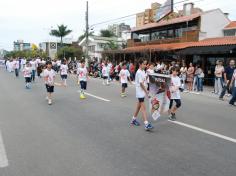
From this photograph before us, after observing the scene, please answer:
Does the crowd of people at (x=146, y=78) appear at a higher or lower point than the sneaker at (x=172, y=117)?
higher

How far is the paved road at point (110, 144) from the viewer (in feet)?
17.2

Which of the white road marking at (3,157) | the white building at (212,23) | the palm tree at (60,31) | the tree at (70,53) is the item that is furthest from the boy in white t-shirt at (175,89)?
the palm tree at (60,31)

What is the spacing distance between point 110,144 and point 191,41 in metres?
23.2

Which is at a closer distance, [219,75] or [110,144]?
[110,144]

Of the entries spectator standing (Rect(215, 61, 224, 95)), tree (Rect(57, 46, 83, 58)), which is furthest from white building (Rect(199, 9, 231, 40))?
tree (Rect(57, 46, 83, 58))

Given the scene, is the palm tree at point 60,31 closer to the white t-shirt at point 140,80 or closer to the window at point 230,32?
the window at point 230,32

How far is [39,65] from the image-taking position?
89.7 ft

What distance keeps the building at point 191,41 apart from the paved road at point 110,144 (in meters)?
12.6

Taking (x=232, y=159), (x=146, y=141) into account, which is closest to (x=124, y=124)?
(x=146, y=141)

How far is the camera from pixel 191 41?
28219mm

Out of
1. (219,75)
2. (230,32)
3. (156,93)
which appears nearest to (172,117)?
(156,93)

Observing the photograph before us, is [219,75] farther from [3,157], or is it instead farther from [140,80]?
[3,157]

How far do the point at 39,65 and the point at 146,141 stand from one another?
21980mm

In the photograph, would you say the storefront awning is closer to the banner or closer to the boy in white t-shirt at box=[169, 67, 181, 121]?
the boy in white t-shirt at box=[169, 67, 181, 121]
